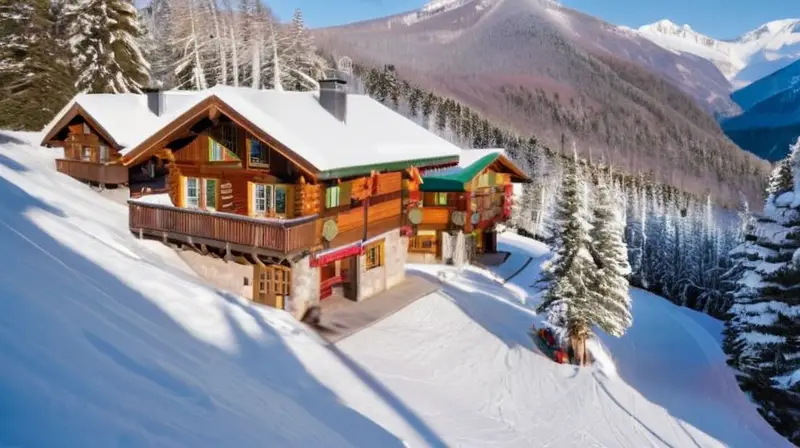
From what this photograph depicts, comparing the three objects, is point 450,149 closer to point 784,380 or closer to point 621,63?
point 784,380

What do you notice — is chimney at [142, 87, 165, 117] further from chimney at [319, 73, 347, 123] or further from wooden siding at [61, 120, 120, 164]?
chimney at [319, 73, 347, 123]

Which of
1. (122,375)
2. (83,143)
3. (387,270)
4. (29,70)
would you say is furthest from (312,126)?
(29,70)

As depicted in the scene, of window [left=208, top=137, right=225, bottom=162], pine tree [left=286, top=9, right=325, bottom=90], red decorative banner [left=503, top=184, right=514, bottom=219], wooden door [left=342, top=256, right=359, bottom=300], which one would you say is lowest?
wooden door [left=342, top=256, right=359, bottom=300]

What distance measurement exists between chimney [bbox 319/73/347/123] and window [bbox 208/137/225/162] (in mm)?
4564

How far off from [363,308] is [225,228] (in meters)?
5.68

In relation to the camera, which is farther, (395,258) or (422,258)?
(422,258)

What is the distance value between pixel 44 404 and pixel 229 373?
5245mm

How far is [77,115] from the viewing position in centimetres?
3081

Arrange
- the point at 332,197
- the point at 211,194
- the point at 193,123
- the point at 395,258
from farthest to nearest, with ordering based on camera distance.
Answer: the point at 395,258
the point at 211,194
the point at 332,197
the point at 193,123

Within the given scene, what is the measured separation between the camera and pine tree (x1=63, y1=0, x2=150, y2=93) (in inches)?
1636

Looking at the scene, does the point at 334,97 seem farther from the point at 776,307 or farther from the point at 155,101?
the point at 776,307

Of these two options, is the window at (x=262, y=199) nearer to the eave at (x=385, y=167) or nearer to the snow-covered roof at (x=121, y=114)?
the eave at (x=385, y=167)

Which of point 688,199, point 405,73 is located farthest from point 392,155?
point 688,199

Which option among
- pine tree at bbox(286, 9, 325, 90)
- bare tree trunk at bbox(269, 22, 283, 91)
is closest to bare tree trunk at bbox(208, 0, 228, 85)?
bare tree trunk at bbox(269, 22, 283, 91)
